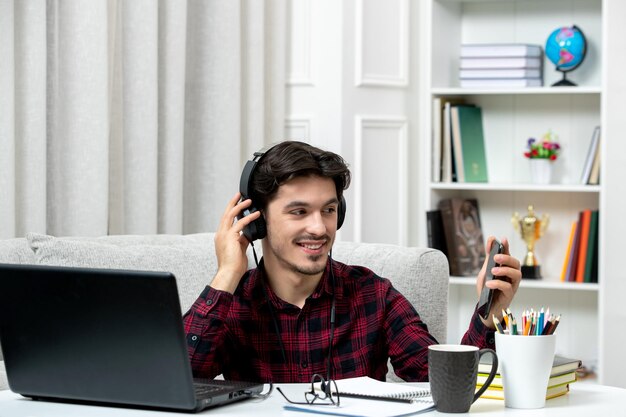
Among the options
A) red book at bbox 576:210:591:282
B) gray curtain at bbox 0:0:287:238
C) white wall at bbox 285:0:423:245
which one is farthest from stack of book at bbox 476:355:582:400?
red book at bbox 576:210:591:282

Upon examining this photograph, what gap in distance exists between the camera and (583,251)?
3.60 meters

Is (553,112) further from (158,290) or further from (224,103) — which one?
(158,290)

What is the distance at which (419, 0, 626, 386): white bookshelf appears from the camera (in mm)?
3727

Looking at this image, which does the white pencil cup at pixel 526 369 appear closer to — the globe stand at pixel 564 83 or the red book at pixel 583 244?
the red book at pixel 583 244

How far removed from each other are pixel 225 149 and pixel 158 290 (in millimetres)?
2008

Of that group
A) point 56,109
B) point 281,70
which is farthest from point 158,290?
point 281,70

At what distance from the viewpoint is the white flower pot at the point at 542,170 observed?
3686mm

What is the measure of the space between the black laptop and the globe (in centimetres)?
257

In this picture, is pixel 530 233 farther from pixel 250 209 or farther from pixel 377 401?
pixel 377 401

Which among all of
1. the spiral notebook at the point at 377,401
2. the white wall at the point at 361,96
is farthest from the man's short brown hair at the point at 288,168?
the white wall at the point at 361,96

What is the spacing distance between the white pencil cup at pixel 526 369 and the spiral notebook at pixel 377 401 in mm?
113

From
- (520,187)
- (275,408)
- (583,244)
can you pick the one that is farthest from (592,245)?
(275,408)

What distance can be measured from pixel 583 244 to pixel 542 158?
36 centimetres

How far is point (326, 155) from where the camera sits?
1825mm
